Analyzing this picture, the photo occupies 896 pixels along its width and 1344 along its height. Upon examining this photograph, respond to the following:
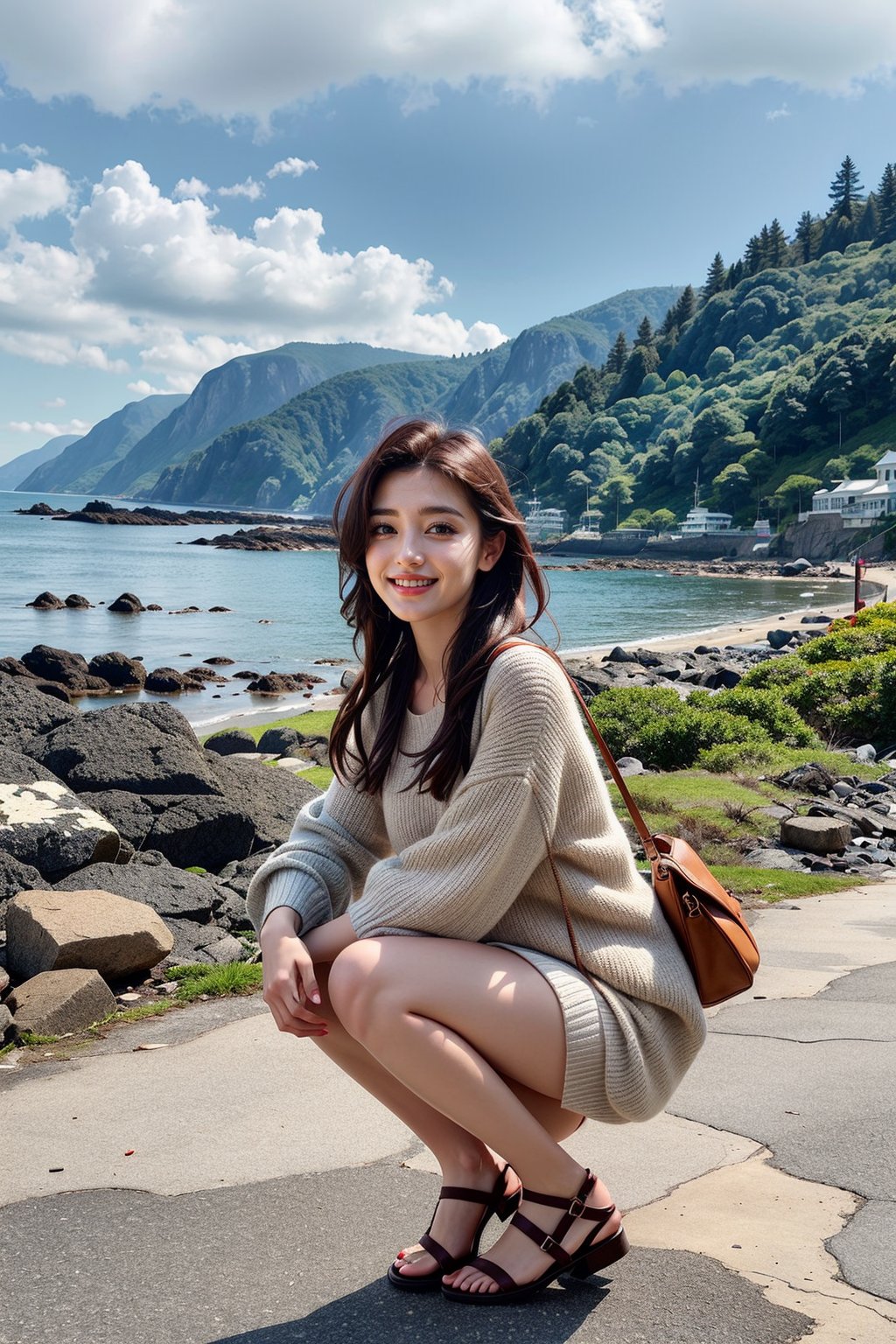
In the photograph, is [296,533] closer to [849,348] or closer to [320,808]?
[849,348]

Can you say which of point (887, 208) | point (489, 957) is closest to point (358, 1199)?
point (489, 957)

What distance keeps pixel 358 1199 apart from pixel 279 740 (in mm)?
13545

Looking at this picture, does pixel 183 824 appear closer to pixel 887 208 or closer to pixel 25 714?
pixel 25 714

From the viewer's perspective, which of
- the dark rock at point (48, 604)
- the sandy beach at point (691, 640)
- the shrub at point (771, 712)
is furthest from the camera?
the dark rock at point (48, 604)

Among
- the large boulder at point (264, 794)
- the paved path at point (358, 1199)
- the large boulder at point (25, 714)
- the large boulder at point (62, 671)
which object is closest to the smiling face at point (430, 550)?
the paved path at point (358, 1199)

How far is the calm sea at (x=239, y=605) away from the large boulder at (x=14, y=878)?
1634 centimetres

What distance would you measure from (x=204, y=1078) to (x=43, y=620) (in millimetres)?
40656

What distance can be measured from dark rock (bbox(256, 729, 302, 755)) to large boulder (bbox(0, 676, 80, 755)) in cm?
664

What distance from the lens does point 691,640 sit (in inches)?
1555

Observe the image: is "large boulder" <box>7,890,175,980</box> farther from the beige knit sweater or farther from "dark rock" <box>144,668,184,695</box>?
"dark rock" <box>144,668,184,695</box>

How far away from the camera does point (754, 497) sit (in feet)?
355

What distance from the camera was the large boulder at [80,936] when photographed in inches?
199

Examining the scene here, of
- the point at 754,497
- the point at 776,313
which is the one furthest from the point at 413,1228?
the point at 776,313

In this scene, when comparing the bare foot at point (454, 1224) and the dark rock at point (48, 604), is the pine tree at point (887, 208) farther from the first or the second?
the bare foot at point (454, 1224)
